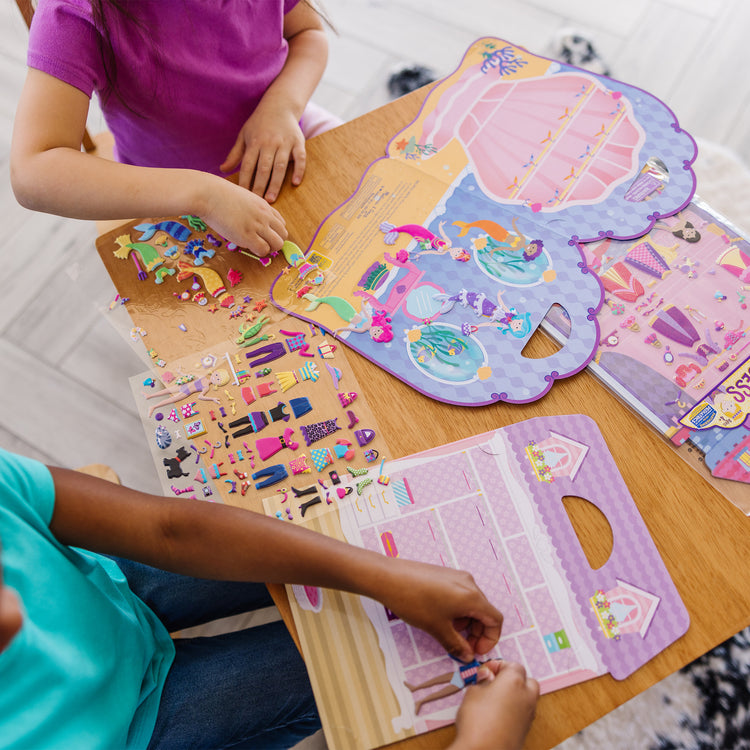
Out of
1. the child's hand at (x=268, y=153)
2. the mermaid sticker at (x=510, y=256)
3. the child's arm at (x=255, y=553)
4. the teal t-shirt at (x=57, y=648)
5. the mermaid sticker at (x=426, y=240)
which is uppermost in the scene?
the mermaid sticker at (x=510, y=256)

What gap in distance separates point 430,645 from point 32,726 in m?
0.38

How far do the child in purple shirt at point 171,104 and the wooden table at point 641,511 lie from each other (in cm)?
28

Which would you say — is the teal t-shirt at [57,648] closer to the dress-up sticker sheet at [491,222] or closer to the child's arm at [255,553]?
the child's arm at [255,553]

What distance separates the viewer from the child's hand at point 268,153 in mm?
744

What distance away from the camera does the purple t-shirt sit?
67 centimetres

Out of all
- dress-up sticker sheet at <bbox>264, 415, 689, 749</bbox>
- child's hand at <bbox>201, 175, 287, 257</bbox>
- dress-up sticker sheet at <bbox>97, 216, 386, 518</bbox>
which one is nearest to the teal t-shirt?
dress-up sticker sheet at <bbox>97, 216, 386, 518</bbox>

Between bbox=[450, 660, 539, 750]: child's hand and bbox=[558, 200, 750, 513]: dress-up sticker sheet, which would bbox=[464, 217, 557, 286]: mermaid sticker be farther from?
bbox=[450, 660, 539, 750]: child's hand

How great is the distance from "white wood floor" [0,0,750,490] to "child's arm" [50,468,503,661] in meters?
0.65

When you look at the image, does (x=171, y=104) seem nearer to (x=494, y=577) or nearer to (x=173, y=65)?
(x=173, y=65)

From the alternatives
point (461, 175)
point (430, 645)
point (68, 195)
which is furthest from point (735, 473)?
point (68, 195)

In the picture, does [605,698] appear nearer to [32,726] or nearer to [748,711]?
[32,726]

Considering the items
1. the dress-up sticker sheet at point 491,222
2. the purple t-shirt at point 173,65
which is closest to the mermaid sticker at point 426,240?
the dress-up sticker sheet at point 491,222

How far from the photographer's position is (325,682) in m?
0.52

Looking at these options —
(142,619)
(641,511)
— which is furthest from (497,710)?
(142,619)
